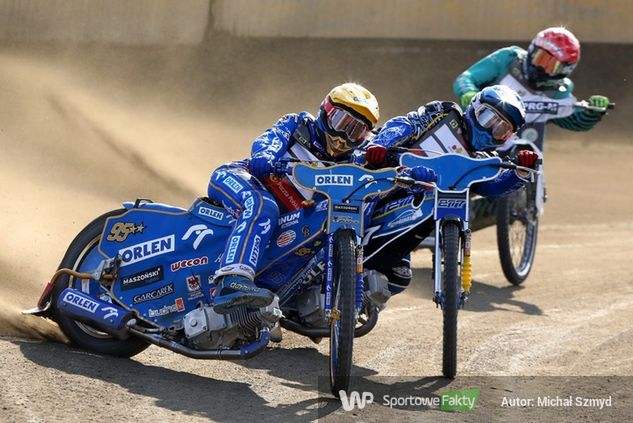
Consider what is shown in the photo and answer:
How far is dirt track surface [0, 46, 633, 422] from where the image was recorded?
24.0 feet

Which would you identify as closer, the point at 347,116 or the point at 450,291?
the point at 450,291

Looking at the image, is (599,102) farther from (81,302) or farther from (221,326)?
(81,302)

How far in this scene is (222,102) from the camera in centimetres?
1808

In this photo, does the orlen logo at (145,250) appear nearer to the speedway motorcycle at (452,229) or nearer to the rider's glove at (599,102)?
the speedway motorcycle at (452,229)

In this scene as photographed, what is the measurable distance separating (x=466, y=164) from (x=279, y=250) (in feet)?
4.49

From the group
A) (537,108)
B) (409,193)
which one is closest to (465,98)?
(537,108)

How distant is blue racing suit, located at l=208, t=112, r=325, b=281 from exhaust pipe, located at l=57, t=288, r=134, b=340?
77cm

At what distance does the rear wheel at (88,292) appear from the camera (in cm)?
827

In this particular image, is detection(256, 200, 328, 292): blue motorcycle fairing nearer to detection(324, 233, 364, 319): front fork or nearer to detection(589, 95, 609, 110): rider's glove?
detection(324, 233, 364, 319): front fork

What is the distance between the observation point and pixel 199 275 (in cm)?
840

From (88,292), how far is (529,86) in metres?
5.92

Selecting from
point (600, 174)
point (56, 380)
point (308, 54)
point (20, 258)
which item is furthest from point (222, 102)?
point (56, 380)

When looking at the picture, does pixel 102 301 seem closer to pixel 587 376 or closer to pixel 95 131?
pixel 587 376

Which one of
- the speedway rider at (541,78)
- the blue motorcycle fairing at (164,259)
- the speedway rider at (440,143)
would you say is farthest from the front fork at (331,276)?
the speedway rider at (541,78)
